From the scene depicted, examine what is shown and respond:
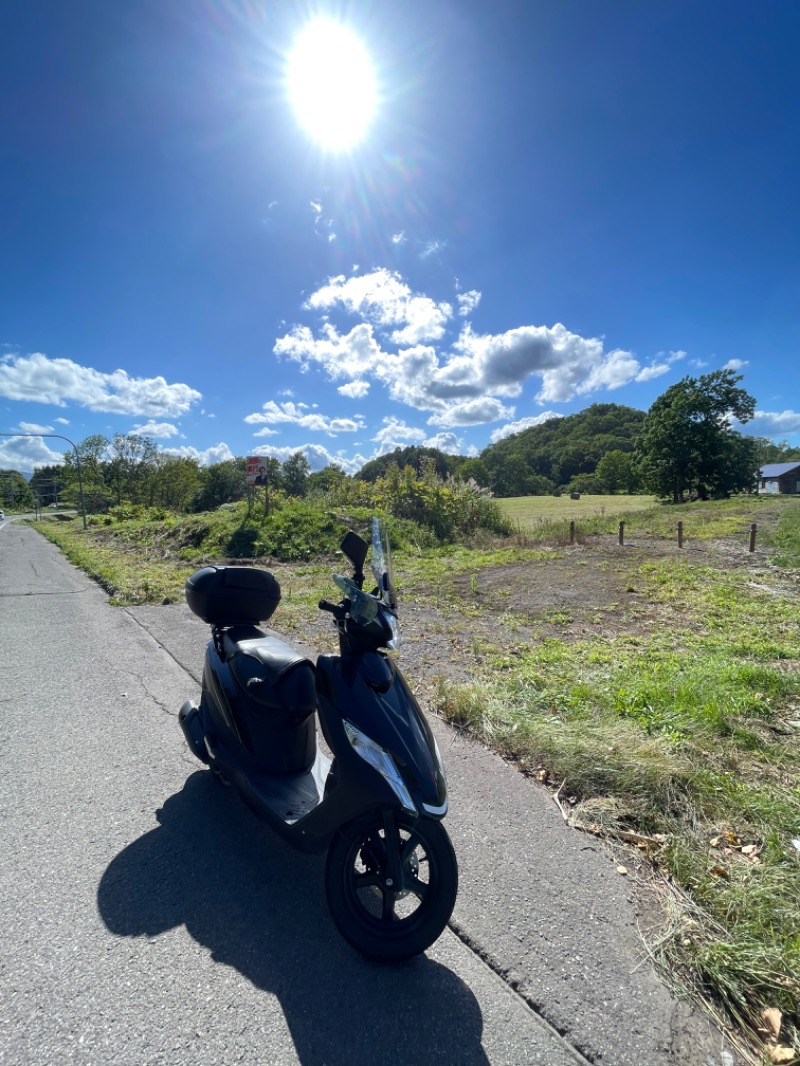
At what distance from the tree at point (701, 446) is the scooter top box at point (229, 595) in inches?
2008

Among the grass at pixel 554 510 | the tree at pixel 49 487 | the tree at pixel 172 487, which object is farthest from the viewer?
the tree at pixel 49 487

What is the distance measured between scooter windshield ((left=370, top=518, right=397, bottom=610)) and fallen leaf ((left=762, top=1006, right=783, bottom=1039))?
5.89 ft

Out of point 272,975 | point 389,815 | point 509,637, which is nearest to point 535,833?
point 389,815

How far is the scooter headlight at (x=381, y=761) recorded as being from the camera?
1729 millimetres

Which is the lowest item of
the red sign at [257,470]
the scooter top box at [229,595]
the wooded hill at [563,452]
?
the scooter top box at [229,595]

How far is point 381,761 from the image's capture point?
5.90 feet

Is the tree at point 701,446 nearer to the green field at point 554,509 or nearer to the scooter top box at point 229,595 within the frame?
the green field at point 554,509

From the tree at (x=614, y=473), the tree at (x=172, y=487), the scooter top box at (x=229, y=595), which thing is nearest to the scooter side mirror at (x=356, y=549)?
the scooter top box at (x=229, y=595)

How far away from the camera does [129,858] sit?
7.46ft

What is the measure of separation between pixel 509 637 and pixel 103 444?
170ft

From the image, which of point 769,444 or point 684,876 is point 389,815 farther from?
point 769,444

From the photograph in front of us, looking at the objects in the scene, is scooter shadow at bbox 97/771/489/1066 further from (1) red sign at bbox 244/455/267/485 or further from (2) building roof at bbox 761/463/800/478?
(2) building roof at bbox 761/463/800/478

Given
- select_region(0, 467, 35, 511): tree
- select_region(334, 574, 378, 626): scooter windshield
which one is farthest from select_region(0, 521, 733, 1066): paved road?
select_region(0, 467, 35, 511): tree

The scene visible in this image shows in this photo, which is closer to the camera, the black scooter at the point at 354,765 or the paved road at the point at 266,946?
the paved road at the point at 266,946
